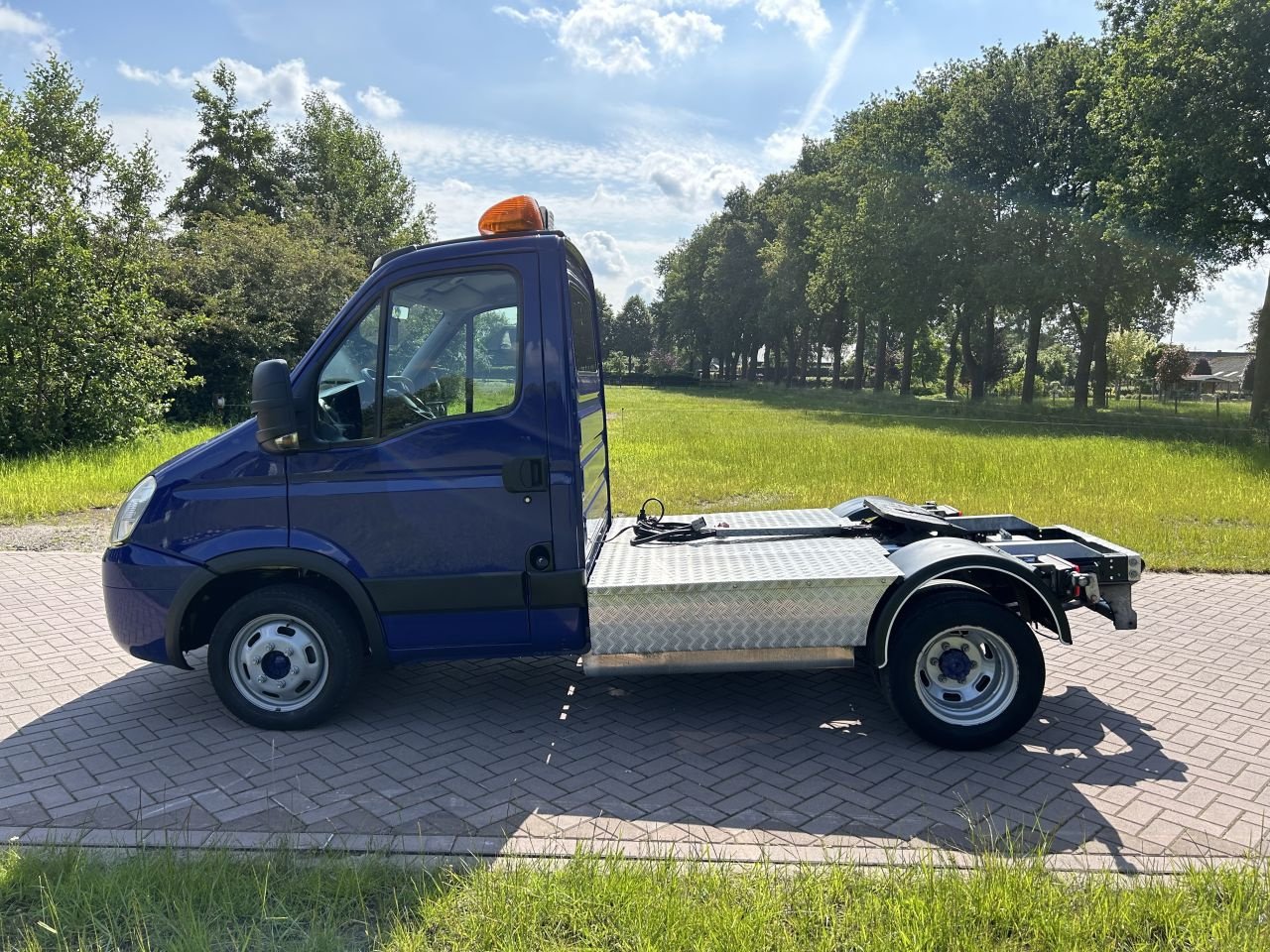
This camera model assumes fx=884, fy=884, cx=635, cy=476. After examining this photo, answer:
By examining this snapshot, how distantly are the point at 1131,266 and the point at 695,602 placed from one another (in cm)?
3127

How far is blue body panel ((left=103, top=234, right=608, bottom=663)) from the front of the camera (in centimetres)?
461

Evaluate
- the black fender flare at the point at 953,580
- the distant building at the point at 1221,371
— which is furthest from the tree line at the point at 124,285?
the distant building at the point at 1221,371

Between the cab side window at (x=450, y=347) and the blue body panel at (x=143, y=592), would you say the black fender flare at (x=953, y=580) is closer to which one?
the cab side window at (x=450, y=347)

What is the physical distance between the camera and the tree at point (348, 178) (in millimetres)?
46438

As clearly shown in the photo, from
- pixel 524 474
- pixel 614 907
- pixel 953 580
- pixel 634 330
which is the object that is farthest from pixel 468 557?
pixel 634 330

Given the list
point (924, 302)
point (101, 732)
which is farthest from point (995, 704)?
point (924, 302)

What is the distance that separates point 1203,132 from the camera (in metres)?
21.8

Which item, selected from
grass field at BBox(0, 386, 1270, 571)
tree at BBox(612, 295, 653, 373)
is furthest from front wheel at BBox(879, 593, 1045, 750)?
tree at BBox(612, 295, 653, 373)

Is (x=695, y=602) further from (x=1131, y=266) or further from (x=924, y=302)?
(x=924, y=302)

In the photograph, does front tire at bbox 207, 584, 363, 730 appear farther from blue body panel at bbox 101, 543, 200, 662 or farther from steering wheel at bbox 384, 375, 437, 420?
steering wheel at bbox 384, 375, 437, 420

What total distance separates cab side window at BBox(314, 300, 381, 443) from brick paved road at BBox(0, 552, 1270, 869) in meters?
1.70

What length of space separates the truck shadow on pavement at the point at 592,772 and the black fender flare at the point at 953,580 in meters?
0.65

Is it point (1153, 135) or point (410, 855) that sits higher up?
point (1153, 135)

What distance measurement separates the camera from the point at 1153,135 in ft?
76.9
